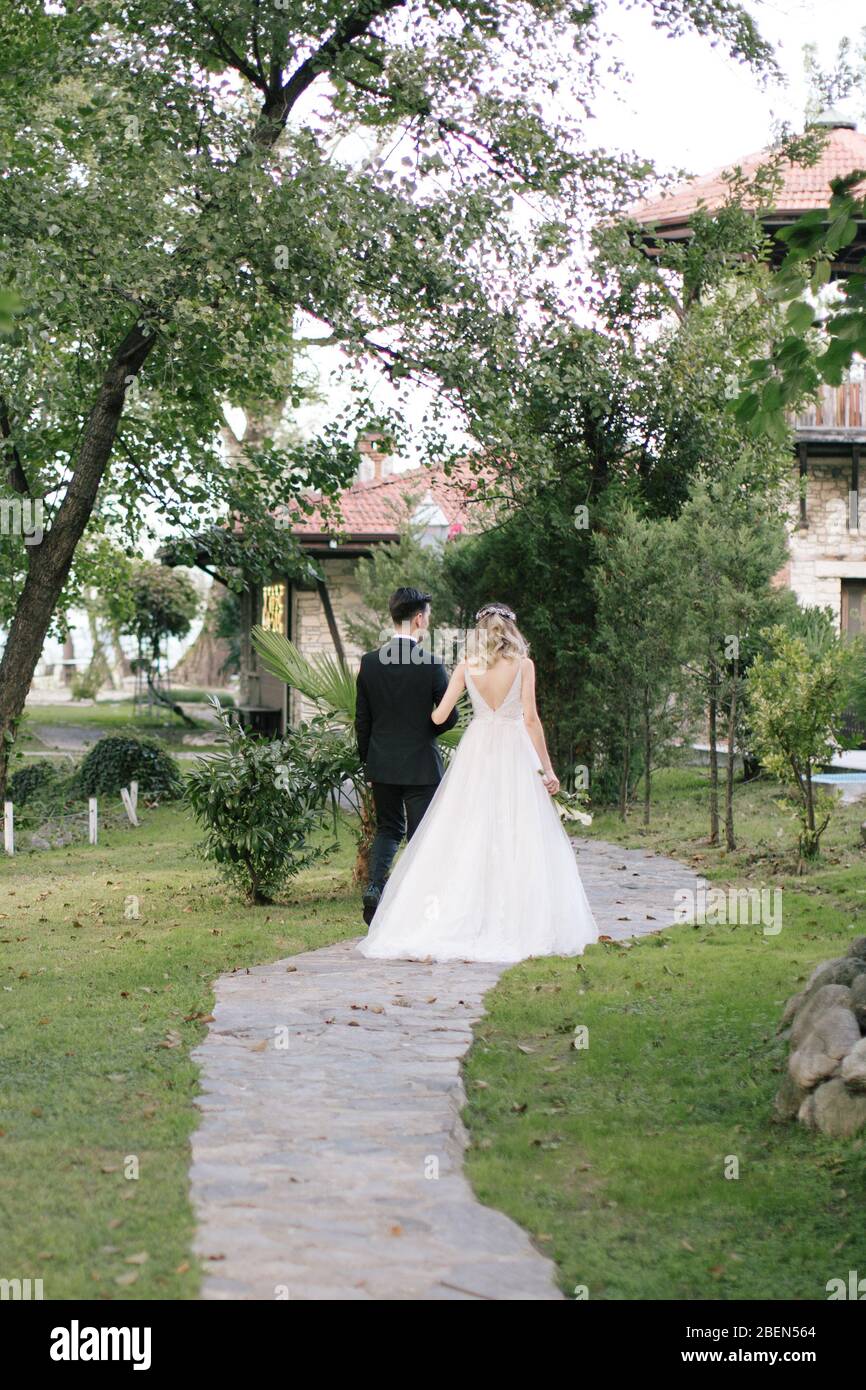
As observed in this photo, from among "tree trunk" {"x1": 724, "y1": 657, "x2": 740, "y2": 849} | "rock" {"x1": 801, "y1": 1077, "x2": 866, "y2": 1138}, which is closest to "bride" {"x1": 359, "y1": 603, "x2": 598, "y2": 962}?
"rock" {"x1": 801, "y1": 1077, "x2": 866, "y2": 1138}

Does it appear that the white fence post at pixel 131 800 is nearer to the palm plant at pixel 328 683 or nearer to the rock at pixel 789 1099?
the palm plant at pixel 328 683

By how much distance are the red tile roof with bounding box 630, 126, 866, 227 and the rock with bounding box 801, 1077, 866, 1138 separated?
17602mm

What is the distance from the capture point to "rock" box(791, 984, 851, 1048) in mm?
5441

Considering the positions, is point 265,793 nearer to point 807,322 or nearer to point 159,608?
point 807,322

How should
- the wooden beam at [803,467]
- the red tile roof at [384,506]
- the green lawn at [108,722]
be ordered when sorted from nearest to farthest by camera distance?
1. the red tile roof at [384,506]
2. the wooden beam at [803,467]
3. the green lawn at [108,722]

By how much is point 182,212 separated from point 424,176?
2.44 meters

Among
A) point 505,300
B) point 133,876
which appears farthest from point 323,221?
point 133,876

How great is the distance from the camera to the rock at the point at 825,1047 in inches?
206

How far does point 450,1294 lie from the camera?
367cm

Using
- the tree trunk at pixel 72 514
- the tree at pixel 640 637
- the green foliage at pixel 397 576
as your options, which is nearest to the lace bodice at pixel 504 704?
the tree at pixel 640 637

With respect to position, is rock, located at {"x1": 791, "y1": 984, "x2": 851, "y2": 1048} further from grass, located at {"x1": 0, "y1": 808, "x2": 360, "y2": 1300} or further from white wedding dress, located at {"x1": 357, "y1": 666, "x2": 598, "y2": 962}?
white wedding dress, located at {"x1": 357, "y1": 666, "x2": 598, "y2": 962}

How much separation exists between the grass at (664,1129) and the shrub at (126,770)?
1191cm

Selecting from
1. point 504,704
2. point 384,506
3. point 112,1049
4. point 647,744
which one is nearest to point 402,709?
point 504,704

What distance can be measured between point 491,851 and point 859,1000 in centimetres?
333
